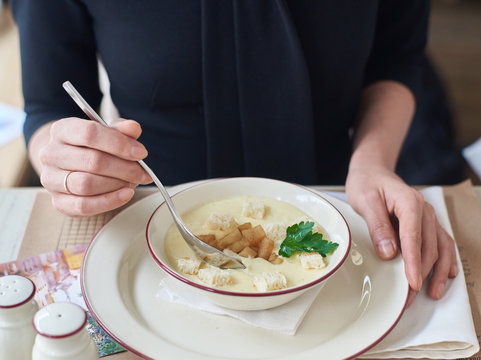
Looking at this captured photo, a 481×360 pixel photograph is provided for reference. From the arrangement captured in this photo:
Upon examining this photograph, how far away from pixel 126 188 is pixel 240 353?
313 mm

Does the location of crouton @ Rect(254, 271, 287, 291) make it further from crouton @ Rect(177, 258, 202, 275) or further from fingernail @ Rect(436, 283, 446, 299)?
fingernail @ Rect(436, 283, 446, 299)

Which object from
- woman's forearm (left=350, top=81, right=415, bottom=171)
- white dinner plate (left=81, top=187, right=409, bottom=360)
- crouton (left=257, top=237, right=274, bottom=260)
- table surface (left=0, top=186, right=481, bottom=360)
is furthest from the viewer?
woman's forearm (left=350, top=81, right=415, bottom=171)

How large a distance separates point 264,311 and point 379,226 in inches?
10.0

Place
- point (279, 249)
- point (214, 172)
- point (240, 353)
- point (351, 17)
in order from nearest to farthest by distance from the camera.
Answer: point (240, 353), point (279, 249), point (351, 17), point (214, 172)

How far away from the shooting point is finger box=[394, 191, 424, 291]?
794 millimetres

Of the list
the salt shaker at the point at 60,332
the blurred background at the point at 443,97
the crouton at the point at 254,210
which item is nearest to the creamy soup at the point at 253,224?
the crouton at the point at 254,210

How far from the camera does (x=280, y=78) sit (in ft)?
3.92

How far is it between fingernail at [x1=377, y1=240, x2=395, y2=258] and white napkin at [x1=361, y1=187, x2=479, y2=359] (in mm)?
77

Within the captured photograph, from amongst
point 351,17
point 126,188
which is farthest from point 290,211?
point 351,17

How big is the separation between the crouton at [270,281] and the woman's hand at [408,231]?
201mm

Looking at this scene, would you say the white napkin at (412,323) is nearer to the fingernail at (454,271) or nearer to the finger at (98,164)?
the fingernail at (454,271)

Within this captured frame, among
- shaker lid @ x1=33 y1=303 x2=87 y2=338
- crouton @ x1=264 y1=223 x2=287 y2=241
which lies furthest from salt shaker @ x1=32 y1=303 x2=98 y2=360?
crouton @ x1=264 y1=223 x2=287 y2=241

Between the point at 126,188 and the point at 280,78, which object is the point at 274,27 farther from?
the point at 126,188

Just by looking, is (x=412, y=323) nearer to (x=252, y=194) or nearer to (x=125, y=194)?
(x=252, y=194)
